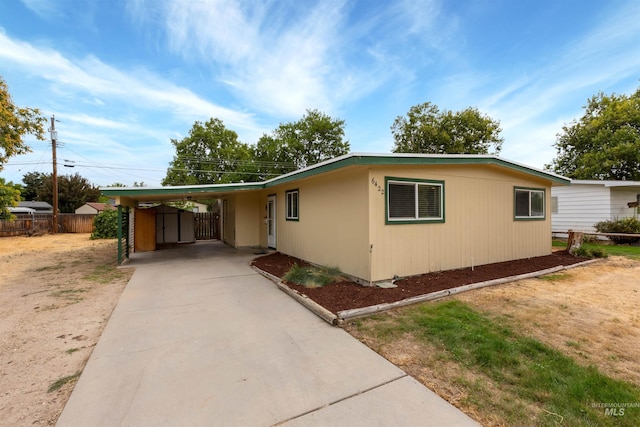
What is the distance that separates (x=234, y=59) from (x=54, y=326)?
10426 millimetres

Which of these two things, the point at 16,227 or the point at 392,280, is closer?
the point at 392,280

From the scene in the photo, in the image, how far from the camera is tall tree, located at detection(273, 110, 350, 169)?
28.0 m

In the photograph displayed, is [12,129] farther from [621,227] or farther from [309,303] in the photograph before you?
[621,227]

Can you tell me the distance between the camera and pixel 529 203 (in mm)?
8398

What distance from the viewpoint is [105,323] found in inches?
161

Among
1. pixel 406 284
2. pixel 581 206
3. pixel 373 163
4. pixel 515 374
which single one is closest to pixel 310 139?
pixel 581 206

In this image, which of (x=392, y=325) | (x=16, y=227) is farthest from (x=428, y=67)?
(x=16, y=227)

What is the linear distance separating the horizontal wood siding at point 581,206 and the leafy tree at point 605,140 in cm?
925

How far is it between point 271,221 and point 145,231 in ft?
18.3

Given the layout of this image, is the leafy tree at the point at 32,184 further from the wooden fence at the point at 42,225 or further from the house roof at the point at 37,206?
the wooden fence at the point at 42,225

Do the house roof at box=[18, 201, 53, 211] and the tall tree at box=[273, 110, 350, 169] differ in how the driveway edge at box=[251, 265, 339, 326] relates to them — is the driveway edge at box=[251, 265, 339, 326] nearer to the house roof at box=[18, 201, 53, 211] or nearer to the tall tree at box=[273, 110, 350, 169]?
the tall tree at box=[273, 110, 350, 169]

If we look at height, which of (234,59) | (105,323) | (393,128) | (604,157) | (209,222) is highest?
(393,128)

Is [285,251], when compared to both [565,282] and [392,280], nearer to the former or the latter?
[392,280]

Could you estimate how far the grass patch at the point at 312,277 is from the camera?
567cm
